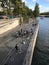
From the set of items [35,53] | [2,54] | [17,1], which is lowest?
[35,53]

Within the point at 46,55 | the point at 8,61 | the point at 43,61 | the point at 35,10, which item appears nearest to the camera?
the point at 8,61

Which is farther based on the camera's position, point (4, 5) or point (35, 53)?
point (4, 5)

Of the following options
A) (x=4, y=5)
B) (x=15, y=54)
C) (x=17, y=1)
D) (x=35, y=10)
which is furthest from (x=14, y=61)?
(x=35, y=10)

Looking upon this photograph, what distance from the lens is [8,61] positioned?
24.4 m

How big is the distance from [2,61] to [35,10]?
144 m

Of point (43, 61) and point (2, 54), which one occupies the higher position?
point (2, 54)

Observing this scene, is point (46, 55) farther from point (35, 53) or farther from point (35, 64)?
point (35, 64)

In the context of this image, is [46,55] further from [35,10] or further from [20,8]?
[35,10]

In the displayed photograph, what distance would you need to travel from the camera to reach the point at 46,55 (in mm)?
36312

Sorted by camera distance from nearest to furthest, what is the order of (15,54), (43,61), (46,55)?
(15,54) < (43,61) < (46,55)

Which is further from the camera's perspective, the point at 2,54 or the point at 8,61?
the point at 2,54

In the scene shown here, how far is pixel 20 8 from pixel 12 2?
6565 mm

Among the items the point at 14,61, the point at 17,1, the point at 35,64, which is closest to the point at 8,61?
the point at 14,61

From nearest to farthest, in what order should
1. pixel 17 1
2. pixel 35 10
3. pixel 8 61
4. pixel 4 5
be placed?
pixel 8 61, pixel 4 5, pixel 17 1, pixel 35 10
